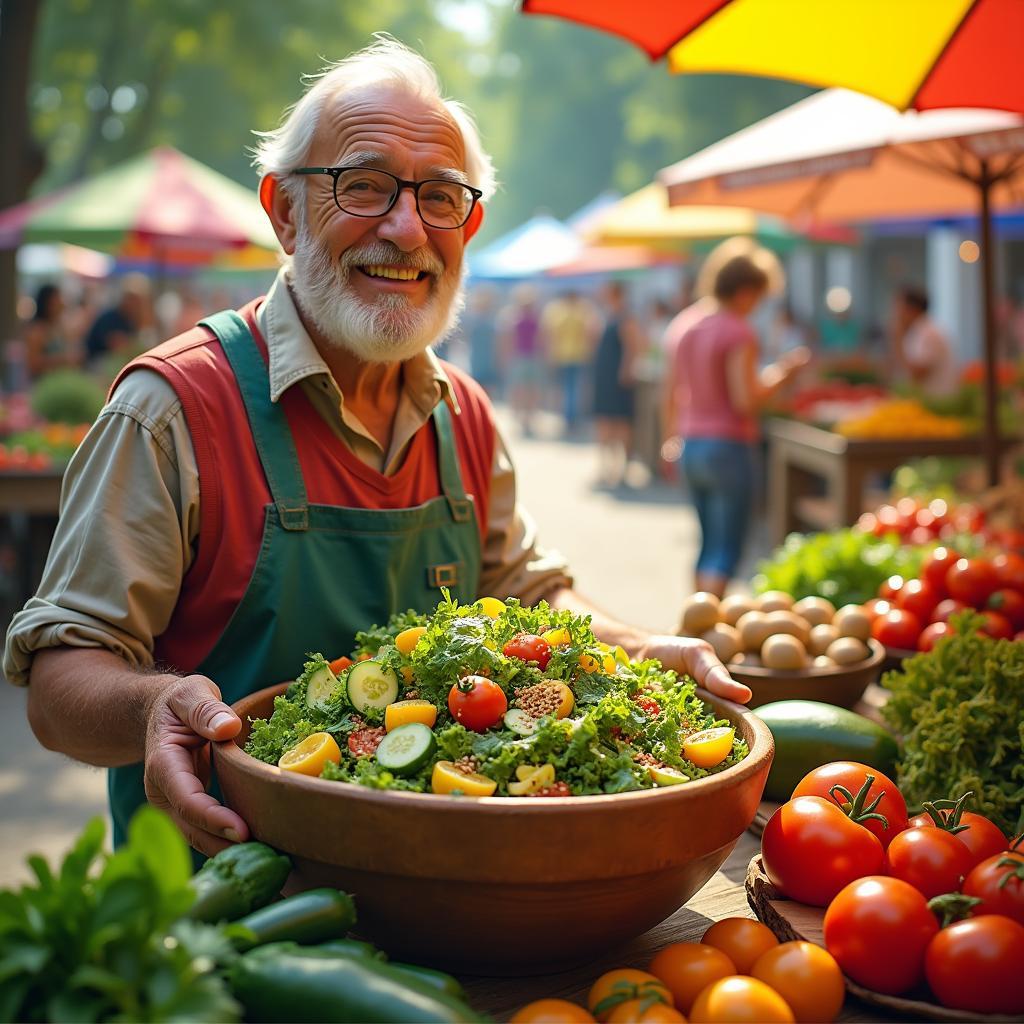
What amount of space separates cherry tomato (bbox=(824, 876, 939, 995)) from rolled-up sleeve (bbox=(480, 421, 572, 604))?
127cm

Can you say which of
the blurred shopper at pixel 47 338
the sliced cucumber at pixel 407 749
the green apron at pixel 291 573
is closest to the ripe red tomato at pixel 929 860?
the sliced cucumber at pixel 407 749

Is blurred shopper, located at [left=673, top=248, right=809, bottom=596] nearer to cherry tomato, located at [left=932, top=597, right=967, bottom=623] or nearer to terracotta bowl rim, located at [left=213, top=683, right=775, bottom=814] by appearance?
cherry tomato, located at [left=932, top=597, right=967, bottom=623]

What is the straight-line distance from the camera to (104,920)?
1.19 meters

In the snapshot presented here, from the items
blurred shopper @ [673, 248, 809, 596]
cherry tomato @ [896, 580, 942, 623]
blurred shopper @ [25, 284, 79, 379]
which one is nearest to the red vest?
cherry tomato @ [896, 580, 942, 623]

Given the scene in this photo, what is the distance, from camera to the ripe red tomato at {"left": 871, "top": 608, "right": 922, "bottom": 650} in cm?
303

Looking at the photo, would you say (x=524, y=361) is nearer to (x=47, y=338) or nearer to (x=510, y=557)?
(x=47, y=338)

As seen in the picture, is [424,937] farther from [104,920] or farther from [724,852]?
[104,920]

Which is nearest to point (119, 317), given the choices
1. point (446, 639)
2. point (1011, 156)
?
point (1011, 156)

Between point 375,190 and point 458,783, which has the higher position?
point 375,190

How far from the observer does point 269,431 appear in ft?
7.74

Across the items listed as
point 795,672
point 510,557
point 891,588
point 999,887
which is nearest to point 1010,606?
point 891,588

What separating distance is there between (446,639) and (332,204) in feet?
3.62

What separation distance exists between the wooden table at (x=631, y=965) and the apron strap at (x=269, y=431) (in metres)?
0.97

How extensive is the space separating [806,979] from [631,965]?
0.27 meters
